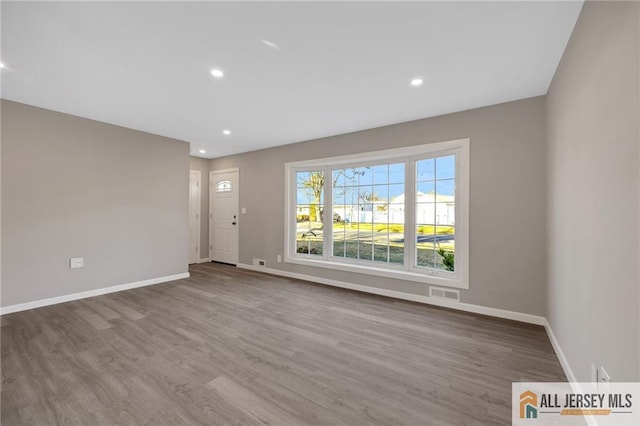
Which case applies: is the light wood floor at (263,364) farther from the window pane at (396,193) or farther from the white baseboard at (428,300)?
the window pane at (396,193)

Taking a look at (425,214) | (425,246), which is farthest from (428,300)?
(425,214)

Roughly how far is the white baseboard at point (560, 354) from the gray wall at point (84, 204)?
5.16 m

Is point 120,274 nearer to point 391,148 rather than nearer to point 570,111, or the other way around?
point 391,148

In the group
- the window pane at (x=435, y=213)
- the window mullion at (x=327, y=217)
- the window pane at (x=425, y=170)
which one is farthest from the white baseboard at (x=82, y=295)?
the window pane at (x=425, y=170)

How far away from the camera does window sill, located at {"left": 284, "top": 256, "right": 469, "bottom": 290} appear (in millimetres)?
3394

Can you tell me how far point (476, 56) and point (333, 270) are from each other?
3.35 meters

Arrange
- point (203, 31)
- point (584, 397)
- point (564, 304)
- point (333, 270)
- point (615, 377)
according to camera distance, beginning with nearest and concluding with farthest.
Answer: point (615, 377), point (584, 397), point (203, 31), point (564, 304), point (333, 270)

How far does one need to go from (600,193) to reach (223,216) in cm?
597

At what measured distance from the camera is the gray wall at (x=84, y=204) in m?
3.16

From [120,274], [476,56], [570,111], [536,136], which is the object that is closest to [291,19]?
[476,56]

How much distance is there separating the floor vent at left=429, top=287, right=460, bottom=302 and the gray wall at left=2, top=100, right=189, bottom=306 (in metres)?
4.18

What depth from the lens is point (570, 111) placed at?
6.43 feet

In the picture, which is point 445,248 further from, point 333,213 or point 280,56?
point 280,56

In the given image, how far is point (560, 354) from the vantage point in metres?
2.16
